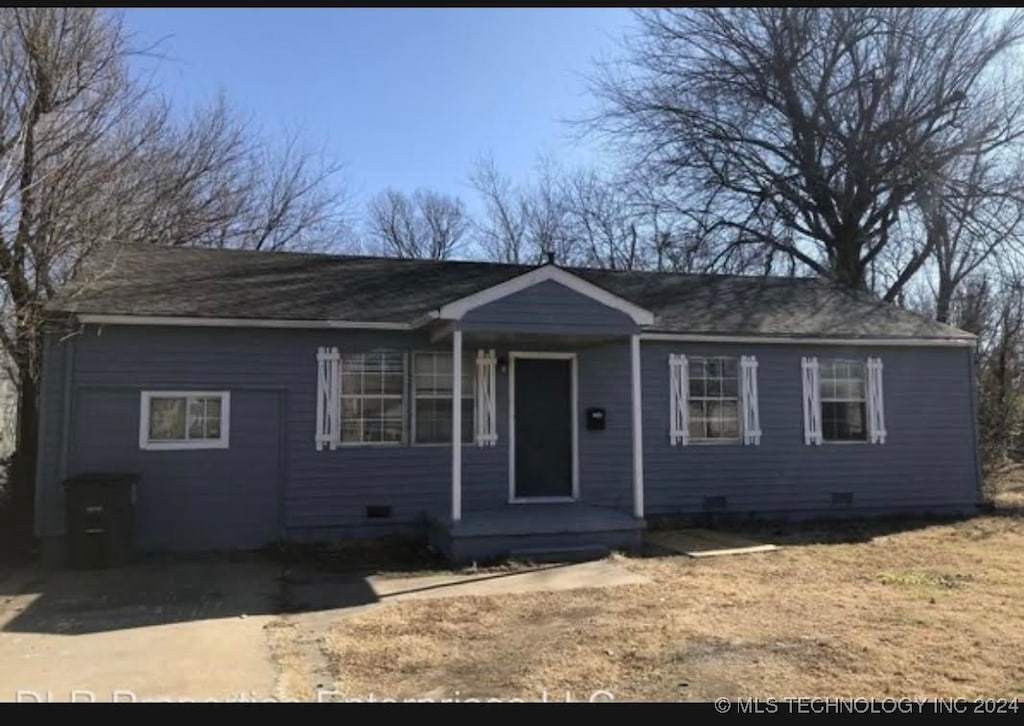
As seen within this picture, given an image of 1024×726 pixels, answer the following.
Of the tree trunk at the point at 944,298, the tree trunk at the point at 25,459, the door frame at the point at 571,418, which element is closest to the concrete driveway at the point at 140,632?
the tree trunk at the point at 25,459

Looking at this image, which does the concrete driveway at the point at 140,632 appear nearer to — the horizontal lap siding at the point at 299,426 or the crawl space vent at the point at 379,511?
the horizontal lap siding at the point at 299,426

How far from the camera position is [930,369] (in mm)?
12438

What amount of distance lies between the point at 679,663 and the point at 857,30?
19.1 metres

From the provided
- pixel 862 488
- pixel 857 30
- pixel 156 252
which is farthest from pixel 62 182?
pixel 857 30

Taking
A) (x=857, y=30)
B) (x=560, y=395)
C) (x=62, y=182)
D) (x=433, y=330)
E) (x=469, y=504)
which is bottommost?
(x=469, y=504)

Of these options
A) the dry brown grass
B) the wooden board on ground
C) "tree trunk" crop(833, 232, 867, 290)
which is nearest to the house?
the wooden board on ground

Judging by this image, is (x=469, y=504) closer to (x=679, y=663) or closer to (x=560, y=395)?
(x=560, y=395)

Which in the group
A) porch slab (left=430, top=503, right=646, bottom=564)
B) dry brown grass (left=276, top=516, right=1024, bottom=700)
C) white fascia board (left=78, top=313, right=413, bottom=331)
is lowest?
dry brown grass (left=276, top=516, right=1024, bottom=700)

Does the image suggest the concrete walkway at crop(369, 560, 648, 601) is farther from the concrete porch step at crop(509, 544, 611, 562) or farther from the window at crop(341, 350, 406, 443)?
the window at crop(341, 350, 406, 443)

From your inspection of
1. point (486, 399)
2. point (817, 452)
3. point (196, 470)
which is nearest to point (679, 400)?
point (817, 452)

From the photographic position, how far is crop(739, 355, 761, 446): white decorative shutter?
11469 mm

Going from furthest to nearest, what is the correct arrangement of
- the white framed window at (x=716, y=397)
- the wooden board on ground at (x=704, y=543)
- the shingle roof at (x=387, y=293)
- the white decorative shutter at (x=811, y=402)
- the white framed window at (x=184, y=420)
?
the white decorative shutter at (x=811, y=402) → the white framed window at (x=716, y=397) → the shingle roof at (x=387, y=293) → the wooden board on ground at (x=704, y=543) → the white framed window at (x=184, y=420)

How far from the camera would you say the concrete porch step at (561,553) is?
8750 mm

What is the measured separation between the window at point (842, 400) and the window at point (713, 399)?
1469mm
